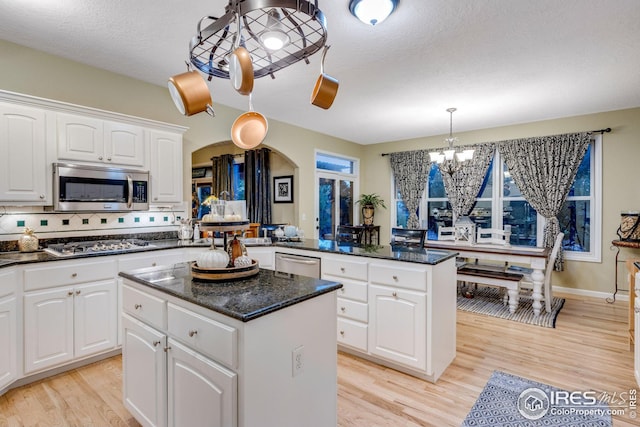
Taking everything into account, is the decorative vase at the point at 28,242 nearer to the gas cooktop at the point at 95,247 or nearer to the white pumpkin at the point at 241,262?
the gas cooktop at the point at 95,247

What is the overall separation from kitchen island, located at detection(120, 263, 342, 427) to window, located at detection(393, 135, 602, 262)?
4.85m

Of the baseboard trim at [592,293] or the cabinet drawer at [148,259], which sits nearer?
the cabinet drawer at [148,259]

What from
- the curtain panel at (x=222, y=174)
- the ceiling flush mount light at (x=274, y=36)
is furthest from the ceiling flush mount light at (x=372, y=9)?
the curtain panel at (x=222, y=174)

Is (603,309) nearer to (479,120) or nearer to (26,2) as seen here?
(479,120)

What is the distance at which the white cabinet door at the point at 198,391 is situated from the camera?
1.30m

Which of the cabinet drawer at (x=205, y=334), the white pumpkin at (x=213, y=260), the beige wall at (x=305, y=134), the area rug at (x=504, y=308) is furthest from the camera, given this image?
the area rug at (x=504, y=308)

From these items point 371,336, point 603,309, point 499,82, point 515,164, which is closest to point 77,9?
point 371,336

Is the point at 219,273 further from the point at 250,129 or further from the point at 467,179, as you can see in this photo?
the point at 467,179

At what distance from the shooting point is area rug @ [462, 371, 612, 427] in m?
2.04

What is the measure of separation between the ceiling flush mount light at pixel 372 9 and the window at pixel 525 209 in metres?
4.18

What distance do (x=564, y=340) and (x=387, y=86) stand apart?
10.3ft

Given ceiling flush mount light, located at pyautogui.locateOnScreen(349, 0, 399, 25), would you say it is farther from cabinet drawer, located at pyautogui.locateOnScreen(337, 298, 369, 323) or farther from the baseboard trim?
the baseboard trim

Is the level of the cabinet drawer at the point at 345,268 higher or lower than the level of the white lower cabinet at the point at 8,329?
higher

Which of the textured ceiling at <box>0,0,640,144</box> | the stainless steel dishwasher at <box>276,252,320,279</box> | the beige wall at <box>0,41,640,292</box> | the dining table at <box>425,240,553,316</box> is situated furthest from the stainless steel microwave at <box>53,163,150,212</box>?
the dining table at <box>425,240,553,316</box>
